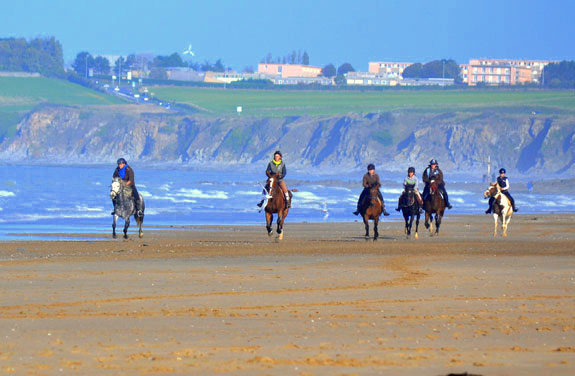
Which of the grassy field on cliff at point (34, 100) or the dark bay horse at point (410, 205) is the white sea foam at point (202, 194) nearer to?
the dark bay horse at point (410, 205)

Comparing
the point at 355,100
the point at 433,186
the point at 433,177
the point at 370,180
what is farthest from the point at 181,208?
the point at 355,100

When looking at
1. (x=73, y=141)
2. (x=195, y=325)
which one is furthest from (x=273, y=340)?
(x=73, y=141)

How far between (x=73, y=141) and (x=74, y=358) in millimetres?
156418

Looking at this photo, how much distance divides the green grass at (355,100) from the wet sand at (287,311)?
12085cm

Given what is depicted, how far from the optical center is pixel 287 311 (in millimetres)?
12961

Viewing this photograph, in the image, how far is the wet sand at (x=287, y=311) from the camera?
9633mm

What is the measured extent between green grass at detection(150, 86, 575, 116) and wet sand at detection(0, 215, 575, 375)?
12085 cm

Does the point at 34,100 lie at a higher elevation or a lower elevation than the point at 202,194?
higher

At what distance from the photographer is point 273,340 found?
1085 cm

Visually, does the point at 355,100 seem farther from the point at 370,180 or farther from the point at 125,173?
the point at 125,173

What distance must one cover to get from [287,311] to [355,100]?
15361 cm

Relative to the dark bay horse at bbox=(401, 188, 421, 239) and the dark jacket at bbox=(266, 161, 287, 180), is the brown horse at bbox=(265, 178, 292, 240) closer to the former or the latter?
the dark jacket at bbox=(266, 161, 287, 180)

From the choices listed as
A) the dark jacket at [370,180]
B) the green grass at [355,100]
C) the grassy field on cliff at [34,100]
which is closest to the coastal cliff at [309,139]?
the green grass at [355,100]

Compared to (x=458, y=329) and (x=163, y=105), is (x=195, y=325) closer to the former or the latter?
(x=458, y=329)
